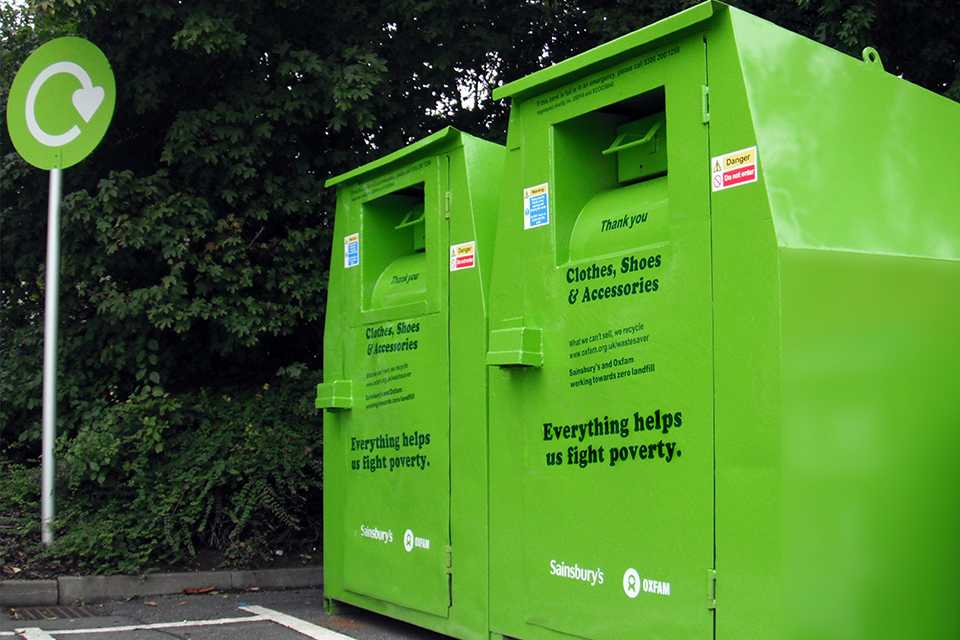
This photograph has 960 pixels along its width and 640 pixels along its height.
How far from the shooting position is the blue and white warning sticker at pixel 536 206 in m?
4.24

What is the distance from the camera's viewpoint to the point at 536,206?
429 centimetres

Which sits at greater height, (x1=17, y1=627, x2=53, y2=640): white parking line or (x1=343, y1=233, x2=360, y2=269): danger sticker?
(x1=343, y1=233, x2=360, y2=269): danger sticker

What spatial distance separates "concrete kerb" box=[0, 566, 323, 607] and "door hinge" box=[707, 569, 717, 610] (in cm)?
401

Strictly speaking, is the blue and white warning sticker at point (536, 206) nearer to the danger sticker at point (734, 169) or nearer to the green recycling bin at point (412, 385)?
the green recycling bin at point (412, 385)

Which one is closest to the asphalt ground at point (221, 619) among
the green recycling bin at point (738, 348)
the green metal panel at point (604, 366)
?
the green metal panel at point (604, 366)

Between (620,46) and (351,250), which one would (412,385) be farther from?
(620,46)

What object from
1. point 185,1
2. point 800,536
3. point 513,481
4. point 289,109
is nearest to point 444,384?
point 513,481

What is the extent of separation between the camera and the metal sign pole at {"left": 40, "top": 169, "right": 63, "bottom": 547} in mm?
6594

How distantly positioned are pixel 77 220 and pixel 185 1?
174cm

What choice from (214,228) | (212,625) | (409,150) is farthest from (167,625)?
(214,228)

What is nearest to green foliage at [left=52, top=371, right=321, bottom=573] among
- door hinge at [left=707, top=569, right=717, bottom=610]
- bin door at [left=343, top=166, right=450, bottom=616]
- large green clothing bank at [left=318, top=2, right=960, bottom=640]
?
bin door at [left=343, top=166, right=450, bottom=616]

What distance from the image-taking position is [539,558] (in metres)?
4.20

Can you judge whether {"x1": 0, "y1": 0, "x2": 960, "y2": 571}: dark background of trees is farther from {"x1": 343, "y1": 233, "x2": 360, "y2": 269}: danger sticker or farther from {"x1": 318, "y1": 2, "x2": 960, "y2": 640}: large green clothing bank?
{"x1": 318, "y1": 2, "x2": 960, "y2": 640}: large green clothing bank

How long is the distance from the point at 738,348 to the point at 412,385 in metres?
2.12
